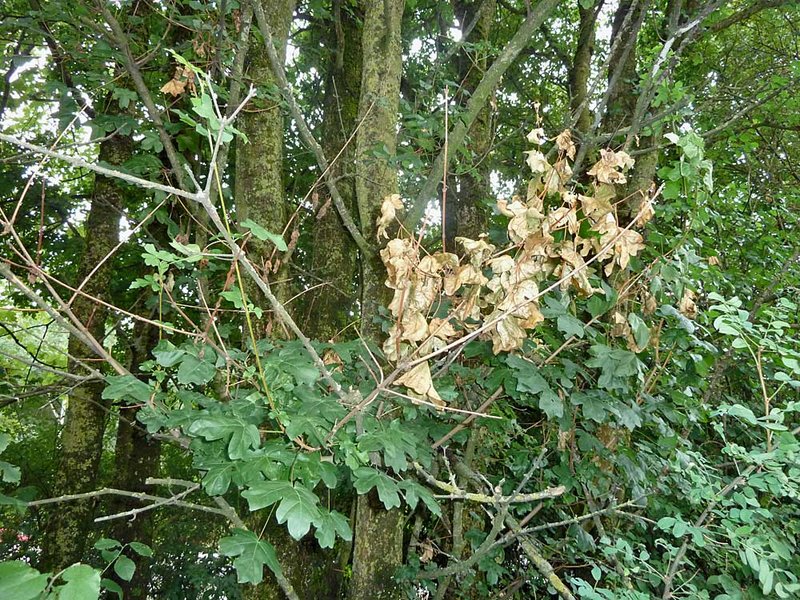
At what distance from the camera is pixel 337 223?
5.31 metres

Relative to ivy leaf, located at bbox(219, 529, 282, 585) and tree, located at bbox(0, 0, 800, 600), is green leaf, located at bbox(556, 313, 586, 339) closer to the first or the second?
tree, located at bbox(0, 0, 800, 600)

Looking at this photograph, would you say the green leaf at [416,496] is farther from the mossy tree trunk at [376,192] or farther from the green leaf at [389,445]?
the mossy tree trunk at [376,192]

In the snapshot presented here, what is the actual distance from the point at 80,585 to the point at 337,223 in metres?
4.48

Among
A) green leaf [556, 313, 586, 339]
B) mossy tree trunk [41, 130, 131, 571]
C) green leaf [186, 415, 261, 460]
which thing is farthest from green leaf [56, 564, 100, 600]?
mossy tree trunk [41, 130, 131, 571]

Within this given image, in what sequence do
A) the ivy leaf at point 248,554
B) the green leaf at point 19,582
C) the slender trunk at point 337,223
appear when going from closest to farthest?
the green leaf at point 19,582, the ivy leaf at point 248,554, the slender trunk at point 337,223

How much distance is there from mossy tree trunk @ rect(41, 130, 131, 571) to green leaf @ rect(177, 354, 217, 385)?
10.9 feet

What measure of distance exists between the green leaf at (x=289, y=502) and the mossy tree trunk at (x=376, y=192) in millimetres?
1285

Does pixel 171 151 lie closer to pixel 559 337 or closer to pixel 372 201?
pixel 372 201

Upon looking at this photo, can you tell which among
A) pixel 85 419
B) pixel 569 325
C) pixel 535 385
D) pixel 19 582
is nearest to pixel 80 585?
pixel 19 582

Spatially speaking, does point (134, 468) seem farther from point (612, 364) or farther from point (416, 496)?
point (612, 364)

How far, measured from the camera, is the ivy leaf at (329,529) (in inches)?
59.8

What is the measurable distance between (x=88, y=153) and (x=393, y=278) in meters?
7.05

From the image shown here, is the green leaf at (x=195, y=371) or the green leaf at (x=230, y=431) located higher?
the green leaf at (x=195, y=371)

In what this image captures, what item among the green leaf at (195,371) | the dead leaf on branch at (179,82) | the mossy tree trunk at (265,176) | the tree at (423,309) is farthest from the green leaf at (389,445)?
the dead leaf on branch at (179,82)
